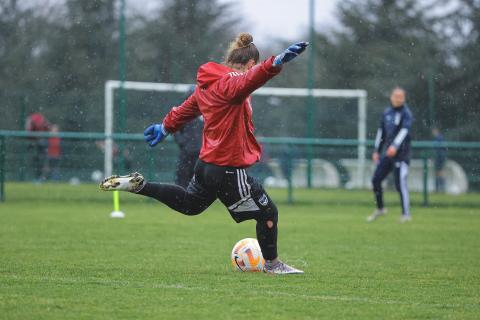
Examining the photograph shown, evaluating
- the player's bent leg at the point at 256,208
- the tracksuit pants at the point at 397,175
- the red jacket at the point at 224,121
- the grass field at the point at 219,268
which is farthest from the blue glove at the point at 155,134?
the tracksuit pants at the point at 397,175

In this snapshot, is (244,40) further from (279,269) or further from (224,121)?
(279,269)

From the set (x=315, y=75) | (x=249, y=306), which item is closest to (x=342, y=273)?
(x=249, y=306)

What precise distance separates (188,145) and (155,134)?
Result: 232 inches

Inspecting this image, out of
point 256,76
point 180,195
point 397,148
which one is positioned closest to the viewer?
point 256,76

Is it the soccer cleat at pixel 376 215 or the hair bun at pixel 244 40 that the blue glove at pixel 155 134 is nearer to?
the hair bun at pixel 244 40

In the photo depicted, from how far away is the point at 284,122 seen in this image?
63.3 feet

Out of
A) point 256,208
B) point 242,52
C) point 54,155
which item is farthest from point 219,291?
point 54,155

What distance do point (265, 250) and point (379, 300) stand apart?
1.39 m

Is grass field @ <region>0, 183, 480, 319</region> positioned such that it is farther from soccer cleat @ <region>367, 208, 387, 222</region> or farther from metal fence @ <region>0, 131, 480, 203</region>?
metal fence @ <region>0, 131, 480, 203</region>

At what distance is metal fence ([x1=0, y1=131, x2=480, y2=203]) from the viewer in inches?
642

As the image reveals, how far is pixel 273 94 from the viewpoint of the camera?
19.7 m

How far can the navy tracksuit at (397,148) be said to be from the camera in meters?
13.2

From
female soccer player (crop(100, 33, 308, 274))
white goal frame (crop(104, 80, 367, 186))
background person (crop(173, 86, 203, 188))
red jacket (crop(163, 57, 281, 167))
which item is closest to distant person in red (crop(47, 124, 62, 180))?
white goal frame (crop(104, 80, 367, 186))

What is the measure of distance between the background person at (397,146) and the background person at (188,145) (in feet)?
8.37
